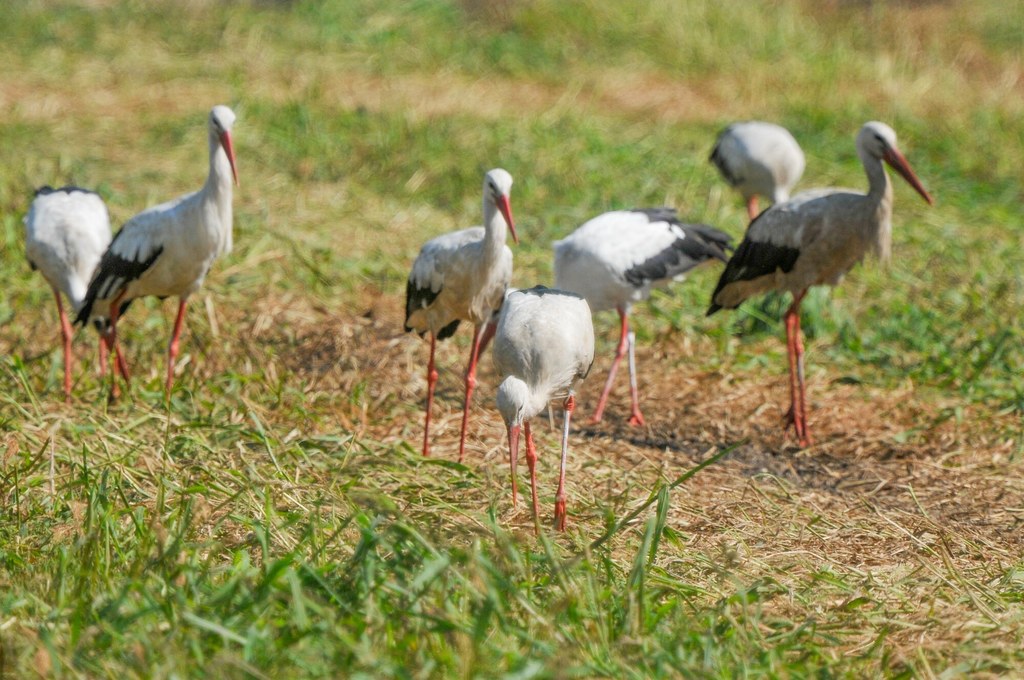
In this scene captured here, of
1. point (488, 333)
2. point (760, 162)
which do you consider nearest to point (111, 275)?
point (488, 333)

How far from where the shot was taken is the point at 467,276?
5312 mm

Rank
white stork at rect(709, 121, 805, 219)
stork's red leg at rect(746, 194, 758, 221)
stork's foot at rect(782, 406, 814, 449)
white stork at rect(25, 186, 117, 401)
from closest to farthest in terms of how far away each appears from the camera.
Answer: stork's foot at rect(782, 406, 814, 449)
white stork at rect(25, 186, 117, 401)
white stork at rect(709, 121, 805, 219)
stork's red leg at rect(746, 194, 758, 221)

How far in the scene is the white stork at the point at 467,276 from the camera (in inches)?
199

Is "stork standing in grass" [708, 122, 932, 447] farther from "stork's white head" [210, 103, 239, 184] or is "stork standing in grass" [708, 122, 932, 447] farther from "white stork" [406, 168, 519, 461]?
"stork's white head" [210, 103, 239, 184]

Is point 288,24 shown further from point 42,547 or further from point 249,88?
point 42,547

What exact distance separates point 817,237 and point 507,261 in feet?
5.31

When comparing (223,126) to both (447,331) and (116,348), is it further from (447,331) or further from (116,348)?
(447,331)

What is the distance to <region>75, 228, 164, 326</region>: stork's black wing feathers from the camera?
19.4 feet

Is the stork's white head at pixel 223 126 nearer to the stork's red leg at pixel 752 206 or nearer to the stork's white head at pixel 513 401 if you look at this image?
the stork's white head at pixel 513 401

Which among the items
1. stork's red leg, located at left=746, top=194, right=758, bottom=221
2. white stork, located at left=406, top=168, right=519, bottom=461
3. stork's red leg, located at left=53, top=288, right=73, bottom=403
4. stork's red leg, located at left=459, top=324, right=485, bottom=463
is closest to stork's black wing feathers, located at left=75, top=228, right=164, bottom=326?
stork's red leg, located at left=53, top=288, right=73, bottom=403

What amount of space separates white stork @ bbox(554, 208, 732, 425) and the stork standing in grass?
0.35 m

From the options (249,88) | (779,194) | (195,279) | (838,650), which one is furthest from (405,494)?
(249,88)

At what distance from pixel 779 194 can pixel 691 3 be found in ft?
22.8

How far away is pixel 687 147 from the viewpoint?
35.8 ft
